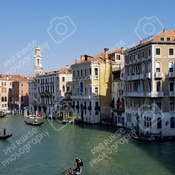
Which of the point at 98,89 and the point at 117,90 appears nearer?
the point at 117,90

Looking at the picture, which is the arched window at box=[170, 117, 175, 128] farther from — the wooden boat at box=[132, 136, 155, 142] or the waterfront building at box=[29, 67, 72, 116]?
the waterfront building at box=[29, 67, 72, 116]

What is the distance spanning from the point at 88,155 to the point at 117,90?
14519mm

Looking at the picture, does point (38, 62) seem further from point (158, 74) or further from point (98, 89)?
point (158, 74)

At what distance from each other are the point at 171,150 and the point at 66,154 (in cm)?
531

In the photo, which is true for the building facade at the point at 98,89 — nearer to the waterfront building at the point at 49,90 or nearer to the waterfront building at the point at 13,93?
the waterfront building at the point at 49,90

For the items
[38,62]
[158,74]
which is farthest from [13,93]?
[158,74]

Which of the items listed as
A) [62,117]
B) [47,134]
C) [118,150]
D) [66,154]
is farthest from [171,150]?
[62,117]

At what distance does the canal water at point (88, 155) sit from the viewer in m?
15.3

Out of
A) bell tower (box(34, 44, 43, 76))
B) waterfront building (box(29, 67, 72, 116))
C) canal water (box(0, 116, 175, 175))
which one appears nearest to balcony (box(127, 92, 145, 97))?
canal water (box(0, 116, 175, 175))

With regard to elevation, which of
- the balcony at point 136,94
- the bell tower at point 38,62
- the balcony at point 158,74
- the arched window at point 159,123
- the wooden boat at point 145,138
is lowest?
the wooden boat at point 145,138

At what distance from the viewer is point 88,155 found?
1809 cm

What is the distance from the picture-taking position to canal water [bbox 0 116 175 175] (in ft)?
50.1

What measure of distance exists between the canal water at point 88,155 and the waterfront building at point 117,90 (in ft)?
16.6

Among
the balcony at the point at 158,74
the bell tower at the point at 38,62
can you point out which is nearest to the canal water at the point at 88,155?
the balcony at the point at 158,74
